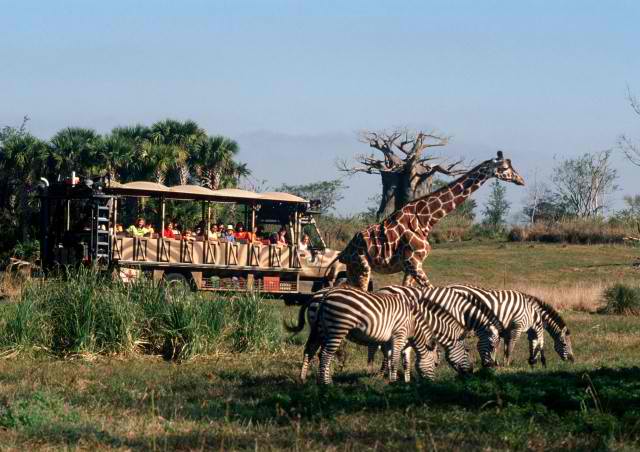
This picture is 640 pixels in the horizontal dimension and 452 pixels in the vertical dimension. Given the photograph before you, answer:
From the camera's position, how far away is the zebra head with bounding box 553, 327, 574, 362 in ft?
57.3

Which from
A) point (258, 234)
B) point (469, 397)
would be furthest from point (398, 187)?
point (469, 397)

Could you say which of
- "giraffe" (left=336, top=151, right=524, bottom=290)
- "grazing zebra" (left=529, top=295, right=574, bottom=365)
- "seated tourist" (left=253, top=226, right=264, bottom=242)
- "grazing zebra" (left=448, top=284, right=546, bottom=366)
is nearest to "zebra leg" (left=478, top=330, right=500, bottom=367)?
"grazing zebra" (left=448, top=284, right=546, bottom=366)

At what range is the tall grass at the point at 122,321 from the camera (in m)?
17.0

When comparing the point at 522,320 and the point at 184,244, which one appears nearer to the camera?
the point at 522,320

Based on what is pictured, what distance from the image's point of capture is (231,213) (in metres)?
41.1

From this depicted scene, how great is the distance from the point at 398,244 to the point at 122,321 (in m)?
7.54

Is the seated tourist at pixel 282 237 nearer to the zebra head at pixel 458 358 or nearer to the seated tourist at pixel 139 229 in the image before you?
the seated tourist at pixel 139 229

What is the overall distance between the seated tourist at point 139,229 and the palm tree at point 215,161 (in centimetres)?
1458

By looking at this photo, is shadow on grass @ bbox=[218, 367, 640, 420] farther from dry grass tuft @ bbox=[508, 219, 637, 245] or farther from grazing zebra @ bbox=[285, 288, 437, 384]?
dry grass tuft @ bbox=[508, 219, 637, 245]

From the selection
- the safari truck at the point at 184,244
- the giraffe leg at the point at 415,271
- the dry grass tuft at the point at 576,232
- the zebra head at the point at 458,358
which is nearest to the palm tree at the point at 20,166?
the safari truck at the point at 184,244

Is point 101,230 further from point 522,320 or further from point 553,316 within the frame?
point 553,316

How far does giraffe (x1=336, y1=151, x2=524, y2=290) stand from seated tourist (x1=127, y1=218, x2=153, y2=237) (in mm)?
6906

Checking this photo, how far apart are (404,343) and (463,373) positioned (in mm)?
896

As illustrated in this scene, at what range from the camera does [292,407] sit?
1143cm
